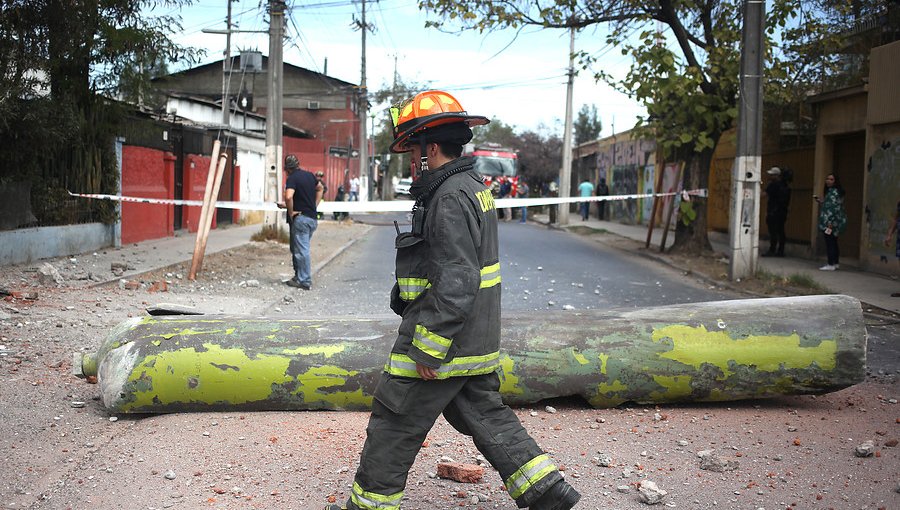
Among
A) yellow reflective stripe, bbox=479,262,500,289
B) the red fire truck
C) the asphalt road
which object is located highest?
the red fire truck

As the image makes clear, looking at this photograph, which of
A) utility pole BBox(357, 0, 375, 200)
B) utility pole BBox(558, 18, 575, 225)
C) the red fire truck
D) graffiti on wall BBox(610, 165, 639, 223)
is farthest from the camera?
the red fire truck

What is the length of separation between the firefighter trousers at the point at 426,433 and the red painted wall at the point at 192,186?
19.3m

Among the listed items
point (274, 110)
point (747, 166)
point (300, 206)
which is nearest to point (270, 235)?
point (274, 110)

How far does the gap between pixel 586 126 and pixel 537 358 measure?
85458 millimetres

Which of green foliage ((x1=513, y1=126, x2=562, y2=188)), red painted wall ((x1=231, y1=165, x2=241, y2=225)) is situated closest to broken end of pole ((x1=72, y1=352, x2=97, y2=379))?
red painted wall ((x1=231, y1=165, x2=241, y2=225))

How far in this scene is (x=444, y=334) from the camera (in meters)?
3.31

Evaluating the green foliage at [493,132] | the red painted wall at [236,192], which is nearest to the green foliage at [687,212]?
the red painted wall at [236,192]

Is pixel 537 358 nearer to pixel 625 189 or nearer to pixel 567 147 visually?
pixel 567 147

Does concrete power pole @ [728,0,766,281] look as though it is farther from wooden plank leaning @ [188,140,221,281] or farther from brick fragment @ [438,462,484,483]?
brick fragment @ [438,462,484,483]

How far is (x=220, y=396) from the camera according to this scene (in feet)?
17.0

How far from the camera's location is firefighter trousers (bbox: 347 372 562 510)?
11.4 ft

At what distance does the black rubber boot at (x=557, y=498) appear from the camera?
3.56 m

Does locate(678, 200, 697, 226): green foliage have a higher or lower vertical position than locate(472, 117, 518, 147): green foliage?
lower

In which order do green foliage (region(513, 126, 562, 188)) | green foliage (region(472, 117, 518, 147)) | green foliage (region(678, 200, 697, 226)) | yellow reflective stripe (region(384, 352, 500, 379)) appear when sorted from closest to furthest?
1. yellow reflective stripe (region(384, 352, 500, 379))
2. green foliage (region(678, 200, 697, 226))
3. green foliage (region(513, 126, 562, 188))
4. green foliage (region(472, 117, 518, 147))
